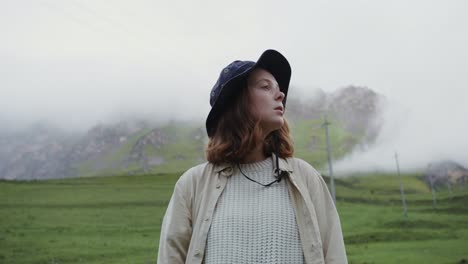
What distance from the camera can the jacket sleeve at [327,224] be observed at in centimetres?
257

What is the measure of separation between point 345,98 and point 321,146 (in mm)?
77148

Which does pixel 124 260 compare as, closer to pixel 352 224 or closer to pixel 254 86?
pixel 352 224

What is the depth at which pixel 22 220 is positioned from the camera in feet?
120

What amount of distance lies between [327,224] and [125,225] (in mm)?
34400

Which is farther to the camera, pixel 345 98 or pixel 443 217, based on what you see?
pixel 345 98

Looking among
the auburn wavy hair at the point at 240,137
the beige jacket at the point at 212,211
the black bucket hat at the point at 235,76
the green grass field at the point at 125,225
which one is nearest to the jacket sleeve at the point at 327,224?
the beige jacket at the point at 212,211

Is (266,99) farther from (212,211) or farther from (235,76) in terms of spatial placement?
(212,211)

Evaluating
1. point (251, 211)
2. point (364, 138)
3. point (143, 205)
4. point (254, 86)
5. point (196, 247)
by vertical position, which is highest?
point (254, 86)

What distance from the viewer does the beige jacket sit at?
2.56 metres

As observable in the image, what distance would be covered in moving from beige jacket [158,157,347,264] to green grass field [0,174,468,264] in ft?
67.5

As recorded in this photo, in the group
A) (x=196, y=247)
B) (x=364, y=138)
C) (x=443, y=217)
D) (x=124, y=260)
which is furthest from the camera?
(x=364, y=138)

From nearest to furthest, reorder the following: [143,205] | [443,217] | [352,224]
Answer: [352,224]
[443,217]
[143,205]

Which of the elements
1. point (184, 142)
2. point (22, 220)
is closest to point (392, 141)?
point (184, 142)

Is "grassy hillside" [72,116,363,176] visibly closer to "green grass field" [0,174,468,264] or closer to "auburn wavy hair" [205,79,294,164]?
"green grass field" [0,174,468,264]
